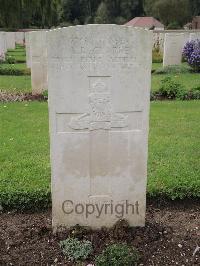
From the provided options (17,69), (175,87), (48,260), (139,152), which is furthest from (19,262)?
(17,69)

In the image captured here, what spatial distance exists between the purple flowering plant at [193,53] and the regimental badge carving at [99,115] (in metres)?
12.7

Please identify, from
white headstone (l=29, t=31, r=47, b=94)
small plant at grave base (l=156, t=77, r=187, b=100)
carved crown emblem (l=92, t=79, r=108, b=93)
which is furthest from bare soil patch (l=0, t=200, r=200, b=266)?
white headstone (l=29, t=31, r=47, b=94)

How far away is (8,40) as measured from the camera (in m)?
28.7

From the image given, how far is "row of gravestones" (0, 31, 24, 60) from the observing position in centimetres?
1962

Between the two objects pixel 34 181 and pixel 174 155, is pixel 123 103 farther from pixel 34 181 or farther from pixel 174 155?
pixel 174 155

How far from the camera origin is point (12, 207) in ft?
14.1

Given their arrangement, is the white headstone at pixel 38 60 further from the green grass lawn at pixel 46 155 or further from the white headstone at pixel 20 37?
the white headstone at pixel 20 37

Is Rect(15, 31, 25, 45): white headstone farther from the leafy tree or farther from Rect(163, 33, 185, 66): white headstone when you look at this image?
the leafy tree

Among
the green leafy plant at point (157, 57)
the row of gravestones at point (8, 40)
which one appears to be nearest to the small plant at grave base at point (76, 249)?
the row of gravestones at point (8, 40)

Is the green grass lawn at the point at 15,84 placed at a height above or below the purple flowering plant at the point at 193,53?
below

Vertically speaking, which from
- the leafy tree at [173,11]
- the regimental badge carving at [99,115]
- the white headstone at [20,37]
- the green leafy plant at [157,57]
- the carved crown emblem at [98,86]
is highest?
the leafy tree at [173,11]

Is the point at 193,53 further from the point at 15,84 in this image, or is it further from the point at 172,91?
the point at 15,84

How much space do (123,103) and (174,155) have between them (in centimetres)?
242

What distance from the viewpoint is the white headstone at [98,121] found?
3.25 metres
